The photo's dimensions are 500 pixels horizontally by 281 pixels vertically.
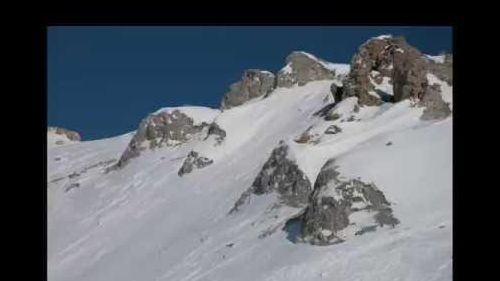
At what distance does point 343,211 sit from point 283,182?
793 cm

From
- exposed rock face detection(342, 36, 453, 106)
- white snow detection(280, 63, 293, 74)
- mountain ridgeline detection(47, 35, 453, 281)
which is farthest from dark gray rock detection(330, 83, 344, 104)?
white snow detection(280, 63, 293, 74)

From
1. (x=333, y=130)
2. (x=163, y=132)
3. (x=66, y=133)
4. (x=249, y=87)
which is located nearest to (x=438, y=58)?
(x=333, y=130)

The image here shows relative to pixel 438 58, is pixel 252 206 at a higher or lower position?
lower

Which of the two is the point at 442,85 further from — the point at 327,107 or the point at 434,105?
the point at 327,107

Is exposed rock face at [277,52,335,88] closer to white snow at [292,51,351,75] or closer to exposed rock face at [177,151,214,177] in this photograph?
white snow at [292,51,351,75]

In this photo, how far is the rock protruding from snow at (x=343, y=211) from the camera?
101ft

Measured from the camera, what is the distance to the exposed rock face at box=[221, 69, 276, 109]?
6569cm

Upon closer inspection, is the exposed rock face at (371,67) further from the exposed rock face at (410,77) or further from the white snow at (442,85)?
the white snow at (442,85)

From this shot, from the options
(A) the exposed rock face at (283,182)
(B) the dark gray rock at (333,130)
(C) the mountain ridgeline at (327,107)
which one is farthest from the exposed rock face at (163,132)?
(A) the exposed rock face at (283,182)

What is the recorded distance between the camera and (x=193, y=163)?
5491 centimetres

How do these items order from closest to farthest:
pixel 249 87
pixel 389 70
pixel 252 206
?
pixel 252 206 → pixel 389 70 → pixel 249 87

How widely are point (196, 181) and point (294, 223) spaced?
1897 cm
